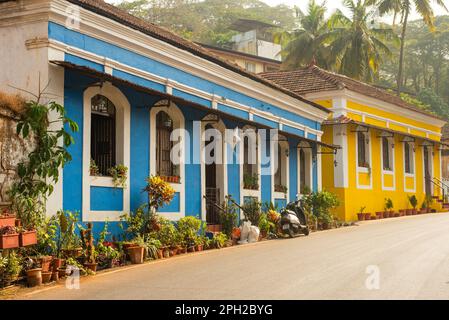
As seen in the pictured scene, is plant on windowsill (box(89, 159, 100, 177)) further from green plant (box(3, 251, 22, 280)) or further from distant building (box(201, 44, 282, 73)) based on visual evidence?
distant building (box(201, 44, 282, 73))

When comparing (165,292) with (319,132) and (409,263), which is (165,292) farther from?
(319,132)

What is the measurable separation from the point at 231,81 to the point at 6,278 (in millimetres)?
10533

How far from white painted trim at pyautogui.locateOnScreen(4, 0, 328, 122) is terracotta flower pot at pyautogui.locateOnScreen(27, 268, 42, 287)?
4824 millimetres

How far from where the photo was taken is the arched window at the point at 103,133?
44.0ft

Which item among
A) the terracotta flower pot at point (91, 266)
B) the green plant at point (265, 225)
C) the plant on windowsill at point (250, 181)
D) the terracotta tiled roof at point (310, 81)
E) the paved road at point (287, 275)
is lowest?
the paved road at point (287, 275)

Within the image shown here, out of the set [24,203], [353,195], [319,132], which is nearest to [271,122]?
[319,132]

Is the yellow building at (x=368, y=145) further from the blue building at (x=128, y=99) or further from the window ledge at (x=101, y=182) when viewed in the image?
the window ledge at (x=101, y=182)

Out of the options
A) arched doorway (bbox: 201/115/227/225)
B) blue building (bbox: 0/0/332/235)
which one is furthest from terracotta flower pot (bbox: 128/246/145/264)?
arched doorway (bbox: 201/115/227/225)

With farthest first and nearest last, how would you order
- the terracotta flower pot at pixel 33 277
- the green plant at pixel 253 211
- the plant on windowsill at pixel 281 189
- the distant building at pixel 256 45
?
the distant building at pixel 256 45
the plant on windowsill at pixel 281 189
the green plant at pixel 253 211
the terracotta flower pot at pixel 33 277

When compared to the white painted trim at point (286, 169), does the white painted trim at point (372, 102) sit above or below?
above

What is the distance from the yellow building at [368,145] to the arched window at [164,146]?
12.0 meters

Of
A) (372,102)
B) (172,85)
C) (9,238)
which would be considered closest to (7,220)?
(9,238)

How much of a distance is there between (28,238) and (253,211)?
9.65 metres

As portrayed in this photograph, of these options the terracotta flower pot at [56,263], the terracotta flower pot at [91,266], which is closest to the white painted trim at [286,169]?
the terracotta flower pot at [91,266]
